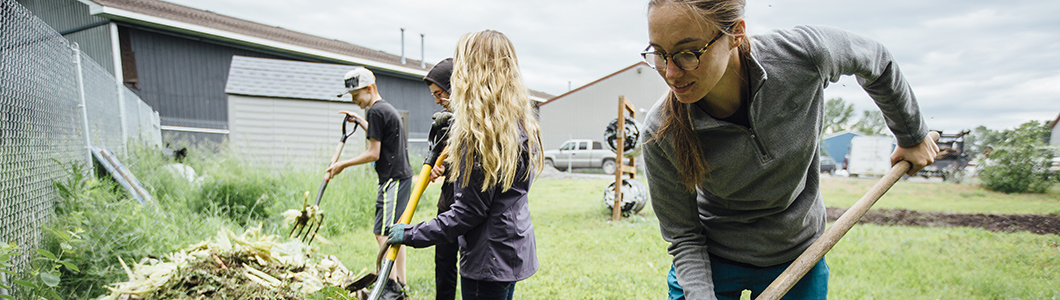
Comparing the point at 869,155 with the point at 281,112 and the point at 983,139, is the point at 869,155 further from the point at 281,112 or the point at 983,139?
the point at 281,112

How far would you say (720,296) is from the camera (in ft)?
5.55

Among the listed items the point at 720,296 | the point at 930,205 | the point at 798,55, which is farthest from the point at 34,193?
the point at 930,205

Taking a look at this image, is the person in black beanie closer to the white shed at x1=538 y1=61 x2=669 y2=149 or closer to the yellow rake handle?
the yellow rake handle

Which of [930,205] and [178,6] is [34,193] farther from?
[178,6]

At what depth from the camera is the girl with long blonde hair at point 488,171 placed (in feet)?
6.15

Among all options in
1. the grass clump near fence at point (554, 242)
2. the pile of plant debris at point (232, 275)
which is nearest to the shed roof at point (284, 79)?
the grass clump near fence at point (554, 242)

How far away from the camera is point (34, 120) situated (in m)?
2.91

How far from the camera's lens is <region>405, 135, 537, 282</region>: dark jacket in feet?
6.15

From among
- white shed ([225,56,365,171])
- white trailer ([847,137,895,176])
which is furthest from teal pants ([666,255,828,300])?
white trailer ([847,137,895,176])

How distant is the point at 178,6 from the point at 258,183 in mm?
13786

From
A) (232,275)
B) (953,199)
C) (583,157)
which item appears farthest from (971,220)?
(583,157)

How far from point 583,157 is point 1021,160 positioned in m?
13.3

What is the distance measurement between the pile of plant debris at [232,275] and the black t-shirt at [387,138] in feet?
2.82

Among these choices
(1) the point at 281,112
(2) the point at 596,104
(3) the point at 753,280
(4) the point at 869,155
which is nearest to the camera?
(3) the point at 753,280
